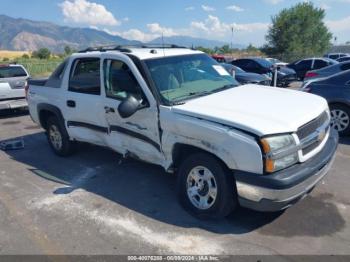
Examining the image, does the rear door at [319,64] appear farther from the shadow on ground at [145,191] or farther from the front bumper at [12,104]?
the shadow on ground at [145,191]

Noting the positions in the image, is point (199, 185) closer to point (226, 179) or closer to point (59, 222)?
point (226, 179)

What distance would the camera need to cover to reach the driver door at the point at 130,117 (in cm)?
425

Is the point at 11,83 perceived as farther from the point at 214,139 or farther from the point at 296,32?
the point at 296,32

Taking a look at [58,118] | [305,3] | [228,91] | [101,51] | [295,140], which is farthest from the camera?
[305,3]

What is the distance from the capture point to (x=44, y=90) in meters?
6.25

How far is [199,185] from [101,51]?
268cm

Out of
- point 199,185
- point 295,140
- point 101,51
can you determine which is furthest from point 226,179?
point 101,51

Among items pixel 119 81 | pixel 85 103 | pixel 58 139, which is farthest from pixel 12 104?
pixel 119 81

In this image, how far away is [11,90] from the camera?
33.6 feet

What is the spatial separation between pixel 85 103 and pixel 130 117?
1090 mm

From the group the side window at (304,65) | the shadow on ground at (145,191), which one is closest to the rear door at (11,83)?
the shadow on ground at (145,191)

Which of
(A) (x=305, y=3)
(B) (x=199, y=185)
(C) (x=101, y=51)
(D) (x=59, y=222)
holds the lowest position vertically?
(D) (x=59, y=222)

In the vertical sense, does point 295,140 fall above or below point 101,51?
below

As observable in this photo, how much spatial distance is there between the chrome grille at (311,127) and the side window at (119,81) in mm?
1974
